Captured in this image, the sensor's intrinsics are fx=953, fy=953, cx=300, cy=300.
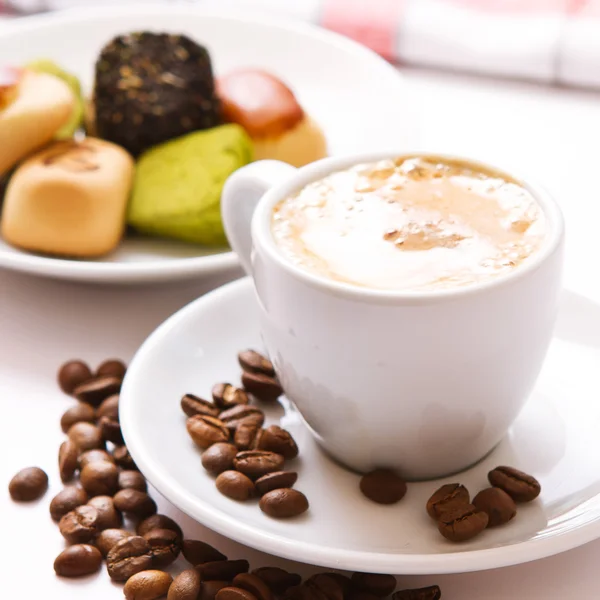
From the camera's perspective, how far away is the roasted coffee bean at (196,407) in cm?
99

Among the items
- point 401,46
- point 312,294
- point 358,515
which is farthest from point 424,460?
point 401,46

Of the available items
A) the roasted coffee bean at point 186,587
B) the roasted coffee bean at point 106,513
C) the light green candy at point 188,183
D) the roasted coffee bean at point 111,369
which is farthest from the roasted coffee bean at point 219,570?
the light green candy at point 188,183

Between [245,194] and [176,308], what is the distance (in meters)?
0.33

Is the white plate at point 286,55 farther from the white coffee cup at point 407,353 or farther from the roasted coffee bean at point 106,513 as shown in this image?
the roasted coffee bean at point 106,513

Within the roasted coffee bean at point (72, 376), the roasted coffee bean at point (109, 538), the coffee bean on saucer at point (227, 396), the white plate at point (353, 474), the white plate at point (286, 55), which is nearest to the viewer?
the white plate at point (353, 474)

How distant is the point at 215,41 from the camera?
1.88m

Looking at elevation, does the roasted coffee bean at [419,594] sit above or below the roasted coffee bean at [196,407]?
above

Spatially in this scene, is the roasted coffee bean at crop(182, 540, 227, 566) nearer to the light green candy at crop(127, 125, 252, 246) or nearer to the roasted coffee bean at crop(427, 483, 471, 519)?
the roasted coffee bean at crop(427, 483, 471, 519)

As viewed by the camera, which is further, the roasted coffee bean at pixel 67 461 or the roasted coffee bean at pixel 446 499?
the roasted coffee bean at pixel 67 461

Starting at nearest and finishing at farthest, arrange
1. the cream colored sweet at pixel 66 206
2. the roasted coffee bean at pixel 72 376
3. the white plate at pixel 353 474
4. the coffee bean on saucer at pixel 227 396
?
the white plate at pixel 353 474 → the coffee bean on saucer at pixel 227 396 → the roasted coffee bean at pixel 72 376 → the cream colored sweet at pixel 66 206

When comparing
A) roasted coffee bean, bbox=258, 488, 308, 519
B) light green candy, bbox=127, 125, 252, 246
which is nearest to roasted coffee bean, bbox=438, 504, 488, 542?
roasted coffee bean, bbox=258, 488, 308, 519

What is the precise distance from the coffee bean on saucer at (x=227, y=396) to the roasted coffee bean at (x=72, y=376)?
0.20m

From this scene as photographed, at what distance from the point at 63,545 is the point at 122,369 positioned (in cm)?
27

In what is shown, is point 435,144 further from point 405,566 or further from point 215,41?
point 405,566
